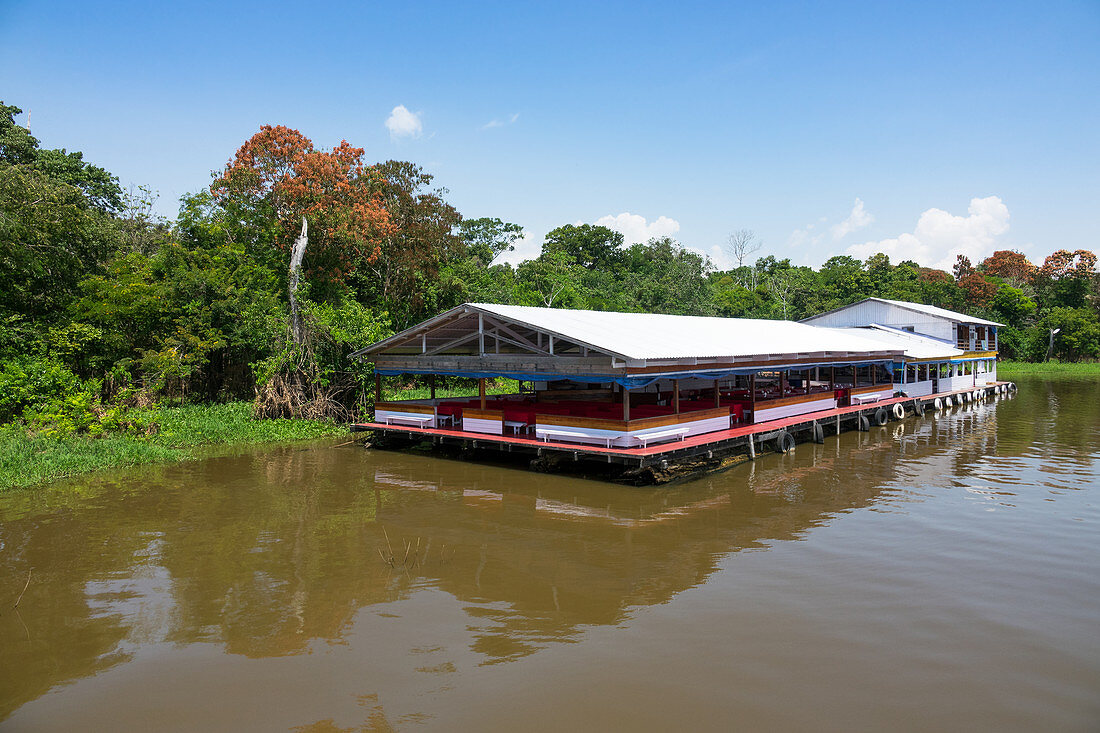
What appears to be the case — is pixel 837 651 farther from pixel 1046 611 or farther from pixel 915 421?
pixel 915 421

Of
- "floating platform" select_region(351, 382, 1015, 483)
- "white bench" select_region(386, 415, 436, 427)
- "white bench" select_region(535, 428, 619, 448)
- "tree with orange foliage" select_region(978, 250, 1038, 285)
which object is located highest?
"tree with orange foliage" select_region(978, 250, 1038, 285)

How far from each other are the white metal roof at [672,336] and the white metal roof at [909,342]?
305 cm

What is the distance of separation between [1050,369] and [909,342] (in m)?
29.0

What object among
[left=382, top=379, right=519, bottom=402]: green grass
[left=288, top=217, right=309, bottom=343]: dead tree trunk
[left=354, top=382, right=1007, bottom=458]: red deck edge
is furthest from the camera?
[left=382, top=379, right=519, bottom=402]: green grass

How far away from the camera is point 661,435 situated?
14.8 metres

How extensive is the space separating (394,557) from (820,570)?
6242 mm

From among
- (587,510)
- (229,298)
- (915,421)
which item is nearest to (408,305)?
(229,298)

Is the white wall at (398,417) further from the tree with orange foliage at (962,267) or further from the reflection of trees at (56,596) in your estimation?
the tree with orange foliage at (962,267)

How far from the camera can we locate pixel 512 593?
863cm

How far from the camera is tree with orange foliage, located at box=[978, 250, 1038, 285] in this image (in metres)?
74.8

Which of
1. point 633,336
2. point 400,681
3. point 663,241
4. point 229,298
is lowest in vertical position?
point 400,681

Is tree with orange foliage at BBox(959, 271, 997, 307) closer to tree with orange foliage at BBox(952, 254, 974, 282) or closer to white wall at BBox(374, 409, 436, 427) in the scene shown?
tree with orange foliage at BBox(952, 254, 974, 282)

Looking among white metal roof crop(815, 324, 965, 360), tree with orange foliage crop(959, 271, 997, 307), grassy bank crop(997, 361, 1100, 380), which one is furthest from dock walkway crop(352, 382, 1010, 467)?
tree with orange foliage crop(959, 271, 997, 307)

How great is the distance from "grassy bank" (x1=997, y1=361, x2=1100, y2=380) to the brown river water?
41.7 m
